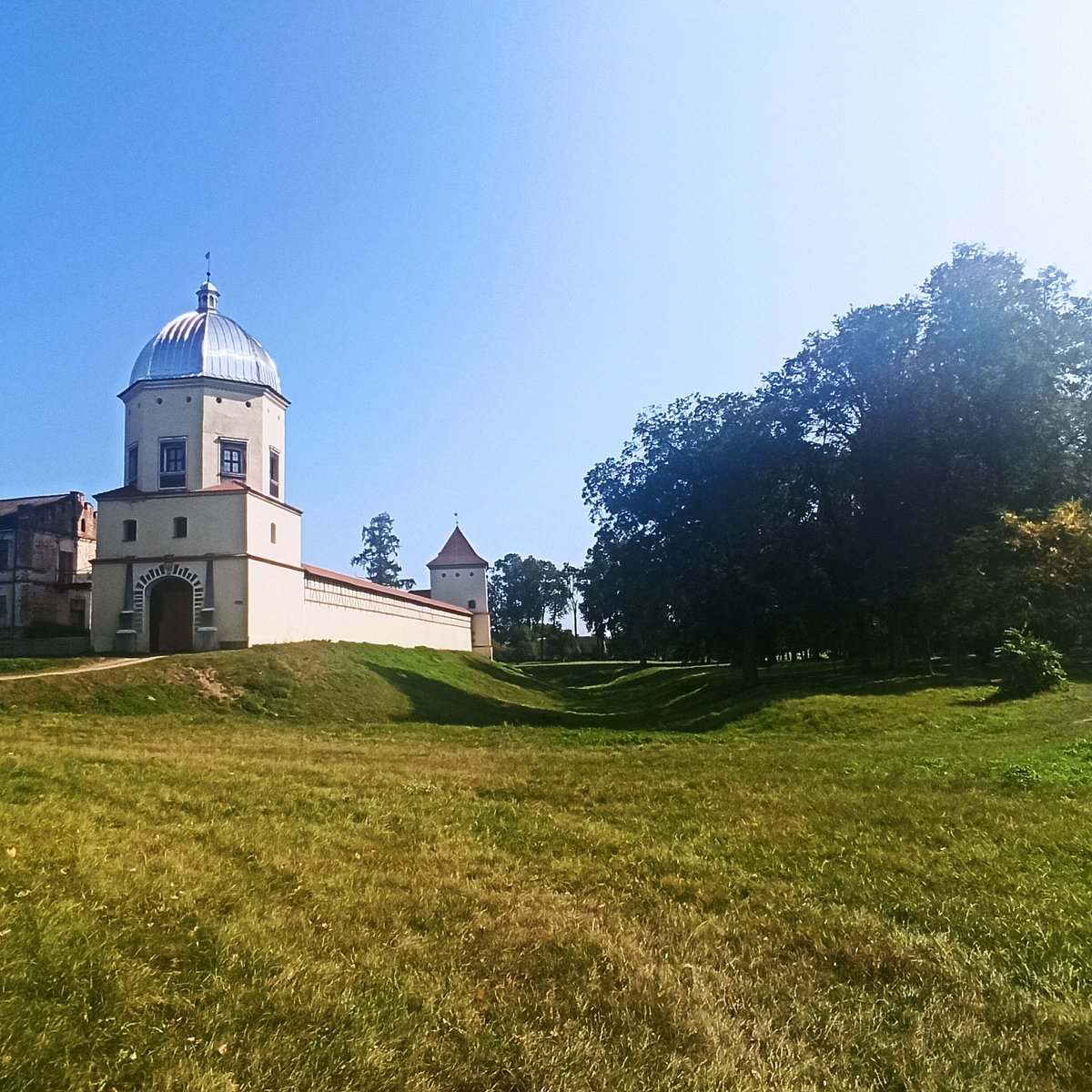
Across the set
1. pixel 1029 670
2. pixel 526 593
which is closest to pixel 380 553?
pixel 526 593

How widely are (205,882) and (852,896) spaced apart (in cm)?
400

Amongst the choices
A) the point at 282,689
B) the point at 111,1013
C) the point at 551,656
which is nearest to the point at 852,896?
the point at 111,1013

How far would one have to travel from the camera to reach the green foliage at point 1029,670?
671 inches

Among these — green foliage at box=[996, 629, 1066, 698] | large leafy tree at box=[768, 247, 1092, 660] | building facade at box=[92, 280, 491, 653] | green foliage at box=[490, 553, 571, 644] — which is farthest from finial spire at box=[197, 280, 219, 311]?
green foliage at box=[490, 553, 571, 644]

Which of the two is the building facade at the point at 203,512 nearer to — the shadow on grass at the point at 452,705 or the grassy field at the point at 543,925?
the shadow on grass at the point at 452,705

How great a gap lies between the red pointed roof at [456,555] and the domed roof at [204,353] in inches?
1158

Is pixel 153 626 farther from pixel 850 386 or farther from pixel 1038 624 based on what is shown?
pixel 1038 624

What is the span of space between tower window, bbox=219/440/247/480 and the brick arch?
349 cm

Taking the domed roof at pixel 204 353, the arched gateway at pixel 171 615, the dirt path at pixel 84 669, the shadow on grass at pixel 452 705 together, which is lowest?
the shadow on grass at pixel 452 705

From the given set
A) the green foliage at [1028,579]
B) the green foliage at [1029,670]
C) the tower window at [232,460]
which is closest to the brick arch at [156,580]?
the tower window at [232,460]

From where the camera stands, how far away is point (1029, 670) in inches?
672

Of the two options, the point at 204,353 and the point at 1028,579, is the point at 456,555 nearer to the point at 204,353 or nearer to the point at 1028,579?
the point at 204,353

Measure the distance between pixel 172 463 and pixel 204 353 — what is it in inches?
154

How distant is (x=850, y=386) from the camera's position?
86.0ft
